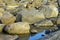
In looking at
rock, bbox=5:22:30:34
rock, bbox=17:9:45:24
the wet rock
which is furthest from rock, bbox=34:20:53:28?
rock, bbox=5:22:30:34

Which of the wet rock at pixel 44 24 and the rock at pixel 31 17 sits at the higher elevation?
the rock at pixel 31 17

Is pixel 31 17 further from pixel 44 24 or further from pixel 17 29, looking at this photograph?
pixel 17 29

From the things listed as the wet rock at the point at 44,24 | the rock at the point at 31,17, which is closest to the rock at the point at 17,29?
the wet rock at the point at 44,24

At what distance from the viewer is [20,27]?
9.52 m

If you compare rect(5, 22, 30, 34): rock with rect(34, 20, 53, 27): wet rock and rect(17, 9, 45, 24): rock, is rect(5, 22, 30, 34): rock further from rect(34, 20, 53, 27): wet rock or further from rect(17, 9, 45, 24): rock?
rect(17, 9, 45, 24): rock

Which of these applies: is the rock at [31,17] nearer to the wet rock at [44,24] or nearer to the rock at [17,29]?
the wet rock at [44,24]

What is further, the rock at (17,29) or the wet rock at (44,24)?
the wet rock at (44,24)

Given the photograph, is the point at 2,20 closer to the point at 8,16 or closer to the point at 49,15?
the point at 8,16

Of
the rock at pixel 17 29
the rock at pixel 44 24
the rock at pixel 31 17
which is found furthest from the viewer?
the rock at pixel 31 17

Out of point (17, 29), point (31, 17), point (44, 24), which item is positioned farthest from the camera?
point (31, 17)

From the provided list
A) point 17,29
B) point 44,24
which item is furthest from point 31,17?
point 17,29

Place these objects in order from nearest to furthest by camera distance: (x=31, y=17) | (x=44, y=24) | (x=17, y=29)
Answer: (x=17, y=29) → (x=44, y=24) → (x=31, y=17)

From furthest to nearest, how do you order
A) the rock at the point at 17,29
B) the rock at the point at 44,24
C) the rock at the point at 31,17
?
the rock at the point at 31,17
the rock at the point at 44,24
the rock at the point at 17,29

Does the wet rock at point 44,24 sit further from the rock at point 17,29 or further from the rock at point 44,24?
the rock at point 17,29
